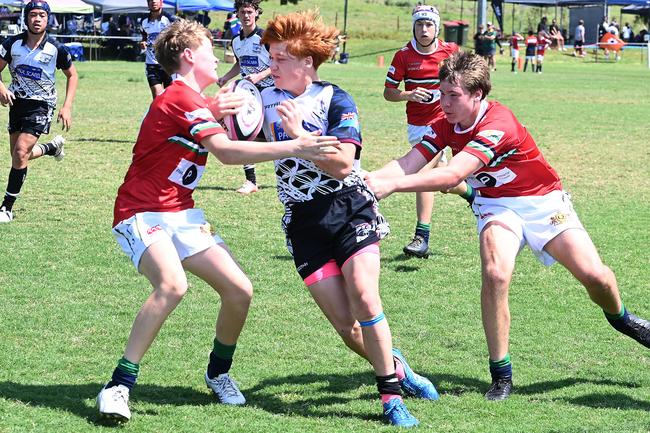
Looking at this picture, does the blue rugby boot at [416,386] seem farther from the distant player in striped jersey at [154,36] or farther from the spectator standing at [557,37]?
the spectator standing at [557,37]

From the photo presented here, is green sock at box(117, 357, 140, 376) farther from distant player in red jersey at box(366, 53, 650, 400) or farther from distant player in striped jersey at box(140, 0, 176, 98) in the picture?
distant player in striped jersey at box(140, 0, 176, 98)

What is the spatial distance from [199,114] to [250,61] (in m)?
8.42

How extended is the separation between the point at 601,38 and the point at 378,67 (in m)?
21.5

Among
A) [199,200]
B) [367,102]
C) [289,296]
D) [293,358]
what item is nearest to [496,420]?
[293,358]

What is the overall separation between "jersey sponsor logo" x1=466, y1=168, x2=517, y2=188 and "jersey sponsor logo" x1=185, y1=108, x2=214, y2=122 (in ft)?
5.66

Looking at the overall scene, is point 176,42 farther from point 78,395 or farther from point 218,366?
point 78,395

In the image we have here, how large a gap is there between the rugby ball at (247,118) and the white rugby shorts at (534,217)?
1571mm

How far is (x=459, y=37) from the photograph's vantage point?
167ft

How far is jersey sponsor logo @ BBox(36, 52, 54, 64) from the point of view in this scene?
36.3ft

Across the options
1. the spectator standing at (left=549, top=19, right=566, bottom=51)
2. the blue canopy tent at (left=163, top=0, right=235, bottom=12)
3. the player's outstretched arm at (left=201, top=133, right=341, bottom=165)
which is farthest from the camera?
the spectator standing at (left=549, top=19, right=566, bottom=51)

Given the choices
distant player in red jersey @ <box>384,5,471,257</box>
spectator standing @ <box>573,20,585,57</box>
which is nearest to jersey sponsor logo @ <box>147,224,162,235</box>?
distant player in red jersey @ <box>384,5,471,257</box>

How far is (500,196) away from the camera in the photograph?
6.15 meters

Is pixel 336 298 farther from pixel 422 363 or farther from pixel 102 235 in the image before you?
pixel 102 235

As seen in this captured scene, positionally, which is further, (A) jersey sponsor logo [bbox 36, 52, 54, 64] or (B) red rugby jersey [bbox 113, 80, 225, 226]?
(A) jersey sponsor logo [bbox 36, 52, 54, 64]
